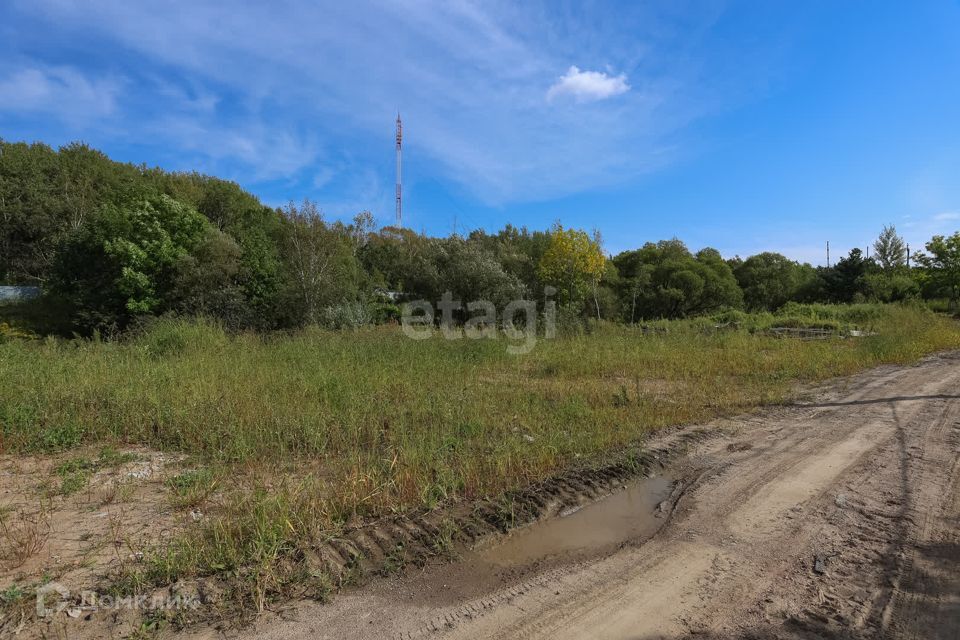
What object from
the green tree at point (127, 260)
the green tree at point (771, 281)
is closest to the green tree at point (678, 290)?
the green tree at point (771, 281)

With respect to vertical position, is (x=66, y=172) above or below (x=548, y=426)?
above

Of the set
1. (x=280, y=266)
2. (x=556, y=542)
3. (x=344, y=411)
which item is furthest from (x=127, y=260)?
(x=556, y=542)

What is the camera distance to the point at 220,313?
17.3m

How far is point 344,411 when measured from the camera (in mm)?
6078

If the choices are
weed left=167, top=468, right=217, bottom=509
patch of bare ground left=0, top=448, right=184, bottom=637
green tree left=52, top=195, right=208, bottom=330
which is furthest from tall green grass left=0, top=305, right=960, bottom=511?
green tree left=52, top=195, right=208, bottom=330

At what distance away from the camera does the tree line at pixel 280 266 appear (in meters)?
19.3

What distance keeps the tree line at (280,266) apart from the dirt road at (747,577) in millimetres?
13240

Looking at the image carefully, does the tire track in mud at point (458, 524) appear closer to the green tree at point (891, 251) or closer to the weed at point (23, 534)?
the weed at point (23, 534)

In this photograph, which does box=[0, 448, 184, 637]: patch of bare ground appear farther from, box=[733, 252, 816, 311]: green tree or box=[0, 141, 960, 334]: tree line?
Result: box=[733, 252, 816, 311]: green tree

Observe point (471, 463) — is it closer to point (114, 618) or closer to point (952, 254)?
point (114, 618)

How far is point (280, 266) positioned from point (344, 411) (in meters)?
16.5

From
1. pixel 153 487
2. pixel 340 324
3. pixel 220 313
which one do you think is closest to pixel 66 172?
pixel 220 313

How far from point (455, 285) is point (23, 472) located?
702 inches

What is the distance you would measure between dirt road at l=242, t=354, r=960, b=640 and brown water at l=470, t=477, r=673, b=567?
0.13m
